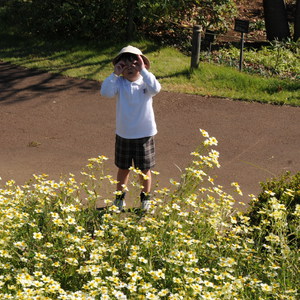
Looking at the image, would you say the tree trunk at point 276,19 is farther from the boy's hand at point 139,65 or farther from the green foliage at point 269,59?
the boy's hand at point 139,65

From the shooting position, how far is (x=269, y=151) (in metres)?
8.05

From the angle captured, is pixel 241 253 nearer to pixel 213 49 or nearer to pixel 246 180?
pixel 246 180

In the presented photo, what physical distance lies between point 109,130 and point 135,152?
2.72m

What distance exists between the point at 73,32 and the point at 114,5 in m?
1.04

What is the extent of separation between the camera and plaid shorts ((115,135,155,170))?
5.87m

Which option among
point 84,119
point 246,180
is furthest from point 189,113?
point 246,180

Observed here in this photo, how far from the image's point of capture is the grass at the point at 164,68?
10266 millimetres

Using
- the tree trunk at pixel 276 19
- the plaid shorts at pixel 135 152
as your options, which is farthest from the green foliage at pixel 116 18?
the plaid shorts at pixel 135 152

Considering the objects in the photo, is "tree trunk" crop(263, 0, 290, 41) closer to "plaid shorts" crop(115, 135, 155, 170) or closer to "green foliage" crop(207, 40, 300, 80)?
"green foliage" crop(207, 40, 300, 80)

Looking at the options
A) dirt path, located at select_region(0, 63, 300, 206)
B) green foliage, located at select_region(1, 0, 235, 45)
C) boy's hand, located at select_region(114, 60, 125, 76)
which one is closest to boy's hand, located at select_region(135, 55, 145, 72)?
boy's hand, located at select_region(114, 60, 125, 76)

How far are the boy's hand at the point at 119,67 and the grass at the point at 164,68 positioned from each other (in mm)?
4558

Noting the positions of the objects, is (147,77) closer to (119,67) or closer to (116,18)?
(119,67)

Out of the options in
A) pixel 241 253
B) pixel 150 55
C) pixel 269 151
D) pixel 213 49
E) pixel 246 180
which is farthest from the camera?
pixel 213 49

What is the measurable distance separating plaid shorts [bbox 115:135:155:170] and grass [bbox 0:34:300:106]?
4400 millimetres
